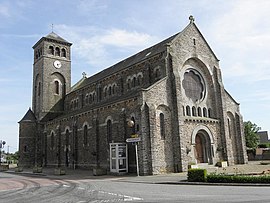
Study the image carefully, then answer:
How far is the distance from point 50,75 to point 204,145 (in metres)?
28.9

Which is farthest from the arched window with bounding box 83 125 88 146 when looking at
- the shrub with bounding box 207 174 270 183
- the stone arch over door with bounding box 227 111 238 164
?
the shrub with bounding box 207 174 270 183

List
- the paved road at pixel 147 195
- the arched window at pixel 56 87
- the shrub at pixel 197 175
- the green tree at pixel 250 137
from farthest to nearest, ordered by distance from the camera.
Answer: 1. the green tree at pixel 250 137
2. the arched window at pixel 56 87
3. the shrub at pixel 197 175
4. the paved road at pixel 147 195

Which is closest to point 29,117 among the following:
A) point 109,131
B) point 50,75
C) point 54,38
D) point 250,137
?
point 50,75

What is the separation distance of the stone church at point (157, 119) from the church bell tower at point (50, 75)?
15.6 ft

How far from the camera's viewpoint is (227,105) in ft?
Result: 109

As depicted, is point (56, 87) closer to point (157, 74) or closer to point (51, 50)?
point (51, 50)

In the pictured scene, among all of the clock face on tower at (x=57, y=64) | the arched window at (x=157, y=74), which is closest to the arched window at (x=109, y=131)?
the arched window at (x=157, y=74)

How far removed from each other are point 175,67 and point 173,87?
2.24 m

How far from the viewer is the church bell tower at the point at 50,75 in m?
45.2

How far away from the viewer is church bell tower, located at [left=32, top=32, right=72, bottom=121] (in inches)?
1778

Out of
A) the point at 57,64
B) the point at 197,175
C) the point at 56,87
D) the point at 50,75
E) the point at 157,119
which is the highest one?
the point at 57,64

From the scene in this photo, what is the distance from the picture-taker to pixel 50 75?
1821 inches

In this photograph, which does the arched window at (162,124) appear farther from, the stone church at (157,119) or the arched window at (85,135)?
the arched window at (85,135)

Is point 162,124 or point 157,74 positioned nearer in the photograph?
point 162,124
